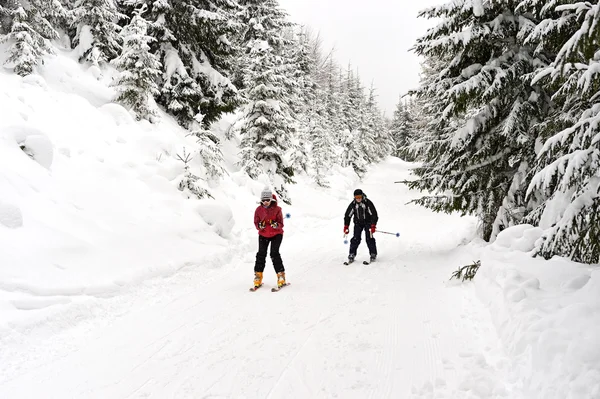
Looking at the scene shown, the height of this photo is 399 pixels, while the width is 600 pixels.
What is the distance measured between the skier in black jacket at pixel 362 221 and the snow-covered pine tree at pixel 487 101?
194 centimetres

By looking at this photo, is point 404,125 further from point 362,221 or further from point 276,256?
point 276,256

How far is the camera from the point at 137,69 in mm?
12406

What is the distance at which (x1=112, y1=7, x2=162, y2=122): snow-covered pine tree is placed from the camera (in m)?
12.3

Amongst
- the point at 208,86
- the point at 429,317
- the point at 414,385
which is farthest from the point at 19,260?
the point at 208,86

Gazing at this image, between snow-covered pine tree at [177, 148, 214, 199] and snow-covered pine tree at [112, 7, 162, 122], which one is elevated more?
snow-covered pine tree at [112, 7, 162, 122]

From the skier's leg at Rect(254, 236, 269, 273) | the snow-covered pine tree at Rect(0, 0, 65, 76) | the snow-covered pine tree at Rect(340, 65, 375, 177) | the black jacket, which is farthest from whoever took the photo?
the snow-covered pine tree at Rect(340, 65, 375, 177)

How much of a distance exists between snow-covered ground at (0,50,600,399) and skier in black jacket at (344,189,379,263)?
469 mm

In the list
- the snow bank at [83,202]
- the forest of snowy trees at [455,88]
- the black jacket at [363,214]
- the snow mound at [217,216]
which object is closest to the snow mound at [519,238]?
the forest of snowy trees at [455,88]

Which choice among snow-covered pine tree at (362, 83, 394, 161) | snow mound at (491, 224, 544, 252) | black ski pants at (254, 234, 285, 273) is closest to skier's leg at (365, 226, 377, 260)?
snow mound at (491, 224, 544, 252)

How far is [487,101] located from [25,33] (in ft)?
Answer: 44.6

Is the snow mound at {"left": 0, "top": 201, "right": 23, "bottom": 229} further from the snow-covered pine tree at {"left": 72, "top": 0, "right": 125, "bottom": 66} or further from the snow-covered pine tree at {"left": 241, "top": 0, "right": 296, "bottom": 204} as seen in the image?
the snow-covered pine tree at {"left": 72, "top": 0, "right": 125, "bottom": 66}

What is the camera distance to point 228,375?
4.10 meters

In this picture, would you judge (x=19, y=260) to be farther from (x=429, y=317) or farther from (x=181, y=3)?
(x=181, y=3)

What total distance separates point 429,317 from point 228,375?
11.1 ft
